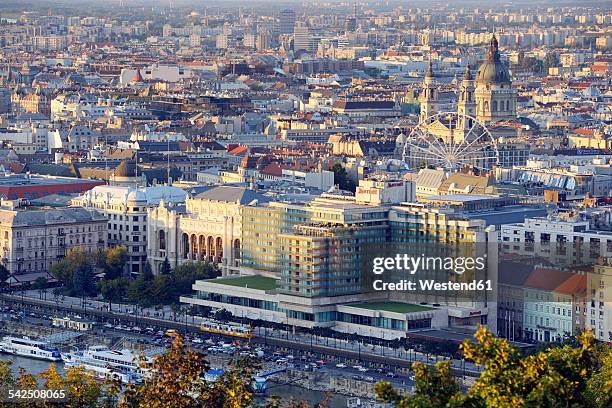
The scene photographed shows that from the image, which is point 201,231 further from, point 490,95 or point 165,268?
point 490,95

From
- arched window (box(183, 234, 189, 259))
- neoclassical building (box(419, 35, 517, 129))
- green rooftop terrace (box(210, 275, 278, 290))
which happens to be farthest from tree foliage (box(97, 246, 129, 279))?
neoclassical building (box(419, 35, 517, 129))

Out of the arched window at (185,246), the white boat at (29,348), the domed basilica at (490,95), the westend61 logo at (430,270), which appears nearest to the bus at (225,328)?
the westend61 logo at (430,270)

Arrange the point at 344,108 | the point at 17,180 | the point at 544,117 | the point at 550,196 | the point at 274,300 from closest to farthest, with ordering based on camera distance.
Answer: the point at 274,300 → the point at 550,196 → the point at 17,180 → the point at 544,117 → the point at 344,108

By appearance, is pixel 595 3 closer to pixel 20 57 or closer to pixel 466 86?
pixel 20 57

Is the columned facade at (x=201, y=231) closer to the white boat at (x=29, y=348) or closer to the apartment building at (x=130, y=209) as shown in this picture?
the apartment building at (x=130, y=209)

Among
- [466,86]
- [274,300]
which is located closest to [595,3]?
[466,86]

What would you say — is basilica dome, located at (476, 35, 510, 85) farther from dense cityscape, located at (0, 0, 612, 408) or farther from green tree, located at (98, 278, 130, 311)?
green tree, located at (98, 278, 130, 311)
